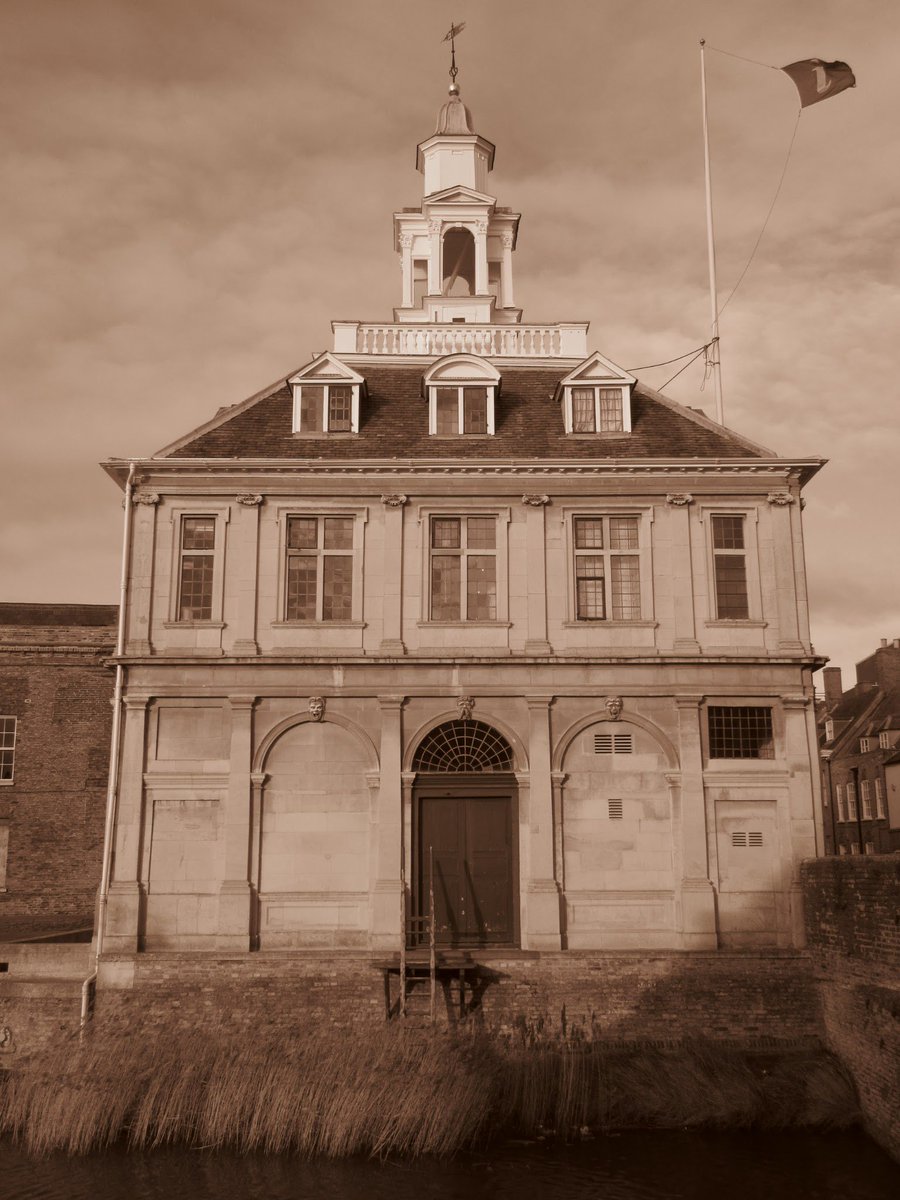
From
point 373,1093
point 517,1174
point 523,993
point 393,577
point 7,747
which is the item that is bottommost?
point 517,1174

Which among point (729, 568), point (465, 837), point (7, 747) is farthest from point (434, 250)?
point (7, 747)

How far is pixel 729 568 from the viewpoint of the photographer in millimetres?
25328

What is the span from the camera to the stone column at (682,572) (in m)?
24.7

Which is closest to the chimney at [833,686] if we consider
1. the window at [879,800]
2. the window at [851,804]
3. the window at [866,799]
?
the window at [851,804]

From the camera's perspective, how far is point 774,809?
24000 mm

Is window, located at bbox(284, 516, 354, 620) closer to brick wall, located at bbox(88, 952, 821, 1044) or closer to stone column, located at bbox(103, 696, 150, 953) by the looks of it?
stone column, located at bbox(103, 696, 150, 953)

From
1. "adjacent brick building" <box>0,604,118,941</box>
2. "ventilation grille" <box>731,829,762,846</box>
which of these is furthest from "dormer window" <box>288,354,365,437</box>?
"adjacent brick building" <box>0,604,118,941</box>

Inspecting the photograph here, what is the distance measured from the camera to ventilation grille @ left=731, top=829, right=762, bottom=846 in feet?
78.0

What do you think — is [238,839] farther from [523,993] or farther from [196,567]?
[523,993]

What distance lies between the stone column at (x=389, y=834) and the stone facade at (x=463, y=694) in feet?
0.15

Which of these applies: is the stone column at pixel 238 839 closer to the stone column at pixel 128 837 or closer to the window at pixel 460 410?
the stone column at pixel 128 837

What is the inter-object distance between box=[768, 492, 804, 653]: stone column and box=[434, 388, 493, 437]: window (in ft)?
22.3

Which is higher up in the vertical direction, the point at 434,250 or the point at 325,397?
the point at 434,250

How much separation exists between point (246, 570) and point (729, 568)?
10.6 metres
